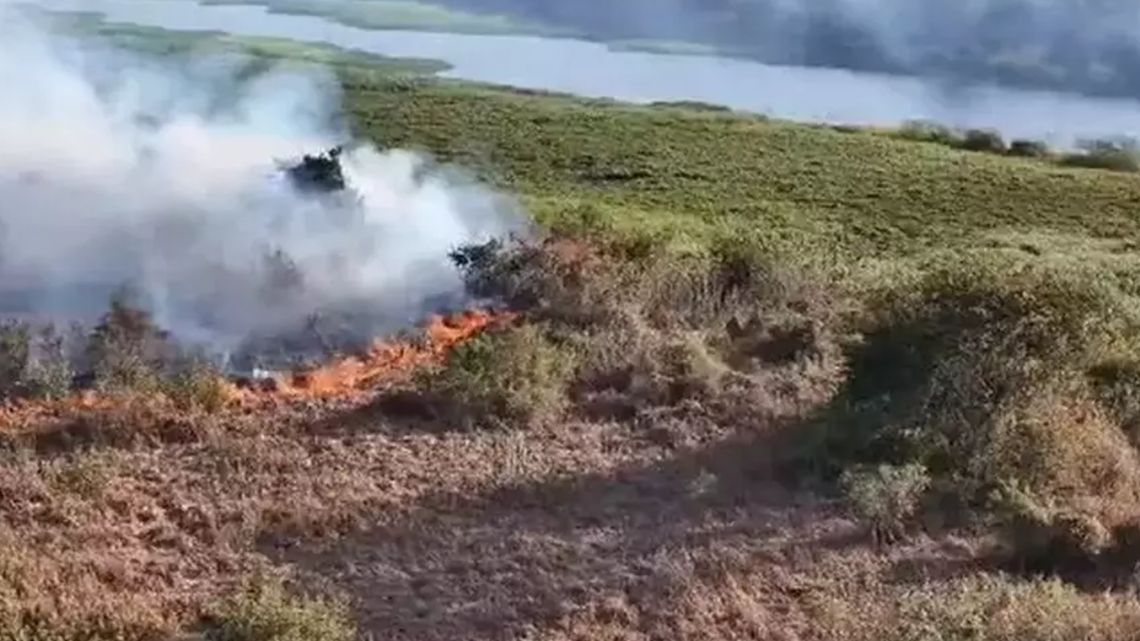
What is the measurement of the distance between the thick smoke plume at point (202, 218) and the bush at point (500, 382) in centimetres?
185

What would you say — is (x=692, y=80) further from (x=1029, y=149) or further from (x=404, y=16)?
(x=1029, y=149)

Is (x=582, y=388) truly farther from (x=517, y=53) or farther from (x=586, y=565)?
(x=517, y=53)

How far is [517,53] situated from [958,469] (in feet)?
89.4

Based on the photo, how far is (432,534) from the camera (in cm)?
1025

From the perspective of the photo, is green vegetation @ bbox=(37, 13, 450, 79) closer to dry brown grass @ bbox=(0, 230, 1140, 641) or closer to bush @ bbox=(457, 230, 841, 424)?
bush @ bbox=(457, 230, 841, 424)

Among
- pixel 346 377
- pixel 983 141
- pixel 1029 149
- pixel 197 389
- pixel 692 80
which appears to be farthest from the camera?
pixel 692 80

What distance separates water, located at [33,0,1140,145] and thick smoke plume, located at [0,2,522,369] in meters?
9.25

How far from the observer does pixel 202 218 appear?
1602 cm

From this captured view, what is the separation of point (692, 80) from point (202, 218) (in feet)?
70.2

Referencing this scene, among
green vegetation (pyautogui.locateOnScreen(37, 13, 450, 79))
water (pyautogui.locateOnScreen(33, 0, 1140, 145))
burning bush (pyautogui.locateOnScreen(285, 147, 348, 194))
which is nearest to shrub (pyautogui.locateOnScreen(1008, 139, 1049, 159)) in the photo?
water (pyautogui.locateOnScreen(33, 0, 1140, 145))

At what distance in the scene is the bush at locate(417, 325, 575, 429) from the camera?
12.1 metres

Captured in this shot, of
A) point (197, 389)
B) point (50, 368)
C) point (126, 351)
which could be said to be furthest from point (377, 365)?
point (50, 368)

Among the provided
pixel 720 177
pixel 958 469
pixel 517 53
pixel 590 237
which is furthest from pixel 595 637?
pixel 517 53

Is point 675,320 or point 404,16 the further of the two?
point 404,16
